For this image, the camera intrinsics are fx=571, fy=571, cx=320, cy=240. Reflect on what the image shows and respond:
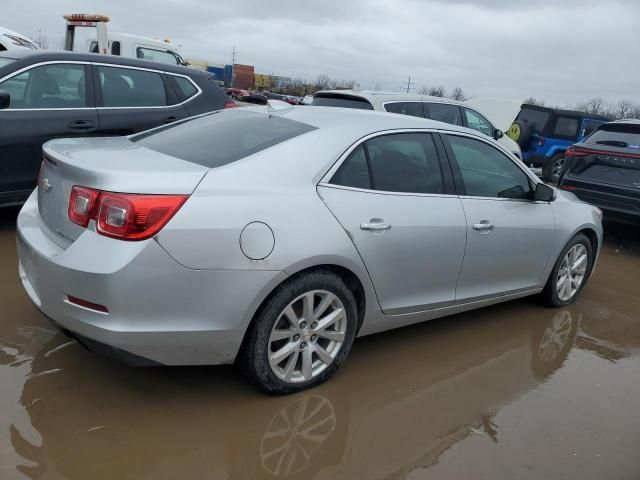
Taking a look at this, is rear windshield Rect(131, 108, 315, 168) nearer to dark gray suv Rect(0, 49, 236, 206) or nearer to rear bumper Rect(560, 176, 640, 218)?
dark gray suv Rect(0, 49, 236, 206)

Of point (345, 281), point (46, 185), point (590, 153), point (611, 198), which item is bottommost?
point (345, 281)

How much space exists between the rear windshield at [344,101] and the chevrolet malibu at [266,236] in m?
3.49

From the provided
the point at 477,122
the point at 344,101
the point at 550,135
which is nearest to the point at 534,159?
the point at 550,135

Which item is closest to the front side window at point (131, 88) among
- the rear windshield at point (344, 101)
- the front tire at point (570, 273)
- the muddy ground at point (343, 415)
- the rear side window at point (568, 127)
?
the rear windshield at point (344, 101)

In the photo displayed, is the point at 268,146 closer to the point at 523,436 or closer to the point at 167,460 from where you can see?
the point at 167,460

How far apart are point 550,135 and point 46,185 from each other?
12038 mm

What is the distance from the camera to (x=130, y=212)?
2434 millimetres

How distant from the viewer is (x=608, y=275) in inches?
238

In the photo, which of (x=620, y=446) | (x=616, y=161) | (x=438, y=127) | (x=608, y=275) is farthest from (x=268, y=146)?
(x=616, y=161)

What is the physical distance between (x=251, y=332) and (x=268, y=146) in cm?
96

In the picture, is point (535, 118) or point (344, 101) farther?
point (535, 118)

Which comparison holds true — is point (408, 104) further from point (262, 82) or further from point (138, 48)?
point (262, 82)

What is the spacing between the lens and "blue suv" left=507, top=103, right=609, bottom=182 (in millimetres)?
12805

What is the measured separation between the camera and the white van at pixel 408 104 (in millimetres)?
7355
